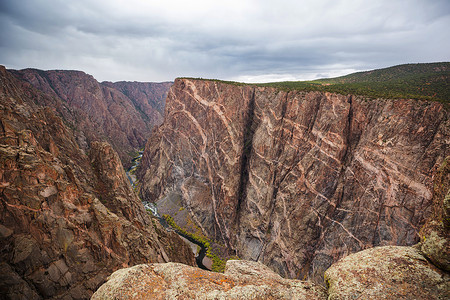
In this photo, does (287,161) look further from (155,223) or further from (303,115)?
(155,223)

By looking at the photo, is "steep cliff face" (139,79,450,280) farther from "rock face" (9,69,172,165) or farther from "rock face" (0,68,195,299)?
"rock face" (9,69,172,165)

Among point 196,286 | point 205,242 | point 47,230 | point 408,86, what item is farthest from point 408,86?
point 47,230

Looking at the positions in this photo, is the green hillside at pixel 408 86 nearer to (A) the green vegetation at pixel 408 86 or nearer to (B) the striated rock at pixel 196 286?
(A) the green vegetation at pixel 408 86

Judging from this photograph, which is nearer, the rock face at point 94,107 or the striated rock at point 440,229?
the striated rock at point 440,229

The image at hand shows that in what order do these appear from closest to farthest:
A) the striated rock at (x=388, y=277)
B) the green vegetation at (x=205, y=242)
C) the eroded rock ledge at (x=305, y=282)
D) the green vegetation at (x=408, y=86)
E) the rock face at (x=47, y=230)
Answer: the striated rock at (x=388, y=277)
the eroded rock ledge at (x=305, y=282)
the rock face at (x=47, y=230)
the green vegetation at (x=408, y=86)
the green vegetation at (x=205, y=242)

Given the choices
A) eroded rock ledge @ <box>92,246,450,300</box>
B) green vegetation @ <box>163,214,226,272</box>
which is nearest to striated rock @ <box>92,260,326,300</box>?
eroded rock ledge @ <box>92,246,450,300</box>

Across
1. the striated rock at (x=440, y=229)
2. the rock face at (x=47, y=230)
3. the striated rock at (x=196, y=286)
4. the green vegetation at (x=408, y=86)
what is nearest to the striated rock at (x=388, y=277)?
the striated rock at (x=440, y=229)

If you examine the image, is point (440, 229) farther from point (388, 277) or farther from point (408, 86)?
point (408, 86)
